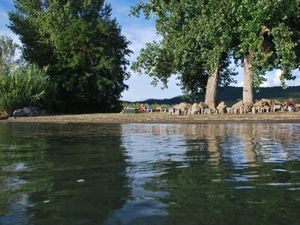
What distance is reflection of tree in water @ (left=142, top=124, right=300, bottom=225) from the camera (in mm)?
6363

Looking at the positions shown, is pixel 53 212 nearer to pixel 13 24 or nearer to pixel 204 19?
pixel 204 19

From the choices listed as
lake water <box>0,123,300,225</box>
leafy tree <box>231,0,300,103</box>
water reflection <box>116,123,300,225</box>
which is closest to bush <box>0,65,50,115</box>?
leafy tree <box>231,0,300,103</box>

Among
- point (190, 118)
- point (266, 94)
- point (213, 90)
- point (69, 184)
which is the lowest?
point (69, 184)

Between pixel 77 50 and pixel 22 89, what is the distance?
12.8 m

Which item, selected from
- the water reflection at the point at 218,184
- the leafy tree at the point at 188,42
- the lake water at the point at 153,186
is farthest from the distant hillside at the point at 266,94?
the lake water at the point at 153,186

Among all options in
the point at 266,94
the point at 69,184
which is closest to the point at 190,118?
the point at 69,184

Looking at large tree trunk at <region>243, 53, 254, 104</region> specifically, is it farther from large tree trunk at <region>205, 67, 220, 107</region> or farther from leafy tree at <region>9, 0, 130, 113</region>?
leafy tree at <region>9, 0, 130, 113</region>

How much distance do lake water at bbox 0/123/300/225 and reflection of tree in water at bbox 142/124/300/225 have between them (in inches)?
0.5

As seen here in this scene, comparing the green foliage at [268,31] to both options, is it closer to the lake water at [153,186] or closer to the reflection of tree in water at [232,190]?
the lake water at [153,186]

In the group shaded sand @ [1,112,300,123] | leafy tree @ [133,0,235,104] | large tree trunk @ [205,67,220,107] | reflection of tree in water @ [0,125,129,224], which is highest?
leafy tree @ [133,0,235,104]

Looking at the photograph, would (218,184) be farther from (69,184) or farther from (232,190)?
(69,184)

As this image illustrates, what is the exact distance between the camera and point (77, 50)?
6109 cm

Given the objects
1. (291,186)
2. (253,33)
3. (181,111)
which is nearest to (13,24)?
(181,111)

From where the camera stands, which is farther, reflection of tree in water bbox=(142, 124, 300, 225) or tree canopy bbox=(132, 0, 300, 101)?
tree canopy bbox=(132, 0, 300, 101)
